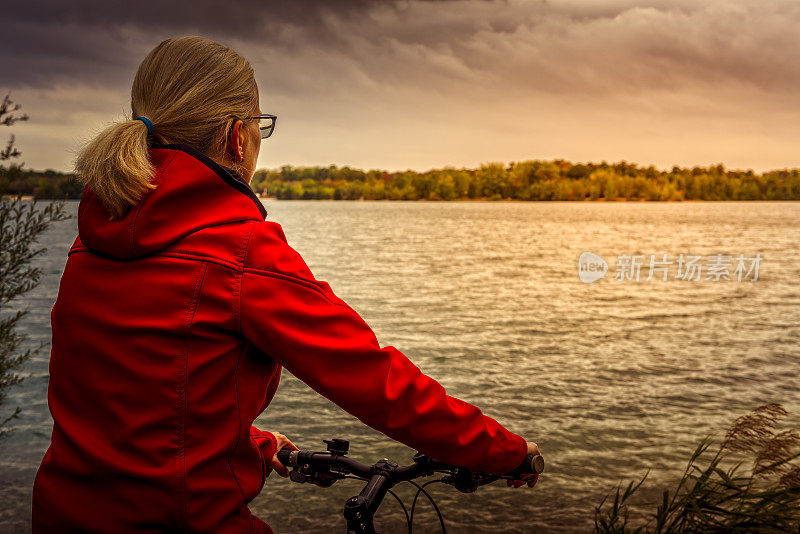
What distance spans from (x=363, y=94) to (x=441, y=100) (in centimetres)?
2228

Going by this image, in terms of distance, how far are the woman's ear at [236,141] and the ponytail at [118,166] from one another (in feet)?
0.75

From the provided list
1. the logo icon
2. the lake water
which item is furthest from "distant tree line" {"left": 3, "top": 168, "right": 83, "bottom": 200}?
the logo icon

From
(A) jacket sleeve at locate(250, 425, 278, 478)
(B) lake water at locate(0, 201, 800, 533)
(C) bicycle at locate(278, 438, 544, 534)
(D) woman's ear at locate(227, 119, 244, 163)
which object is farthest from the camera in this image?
(B) lake water at locate(0, 201, 800, 533)

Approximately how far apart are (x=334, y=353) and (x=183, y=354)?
36 centimetres

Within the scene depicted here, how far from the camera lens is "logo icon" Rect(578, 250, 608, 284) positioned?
45219 mm

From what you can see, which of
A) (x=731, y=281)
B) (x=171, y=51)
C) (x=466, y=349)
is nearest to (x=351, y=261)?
(x=731, y=281)

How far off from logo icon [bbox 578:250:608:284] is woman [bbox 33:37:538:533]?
4194cm

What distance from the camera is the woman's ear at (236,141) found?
6.04ft

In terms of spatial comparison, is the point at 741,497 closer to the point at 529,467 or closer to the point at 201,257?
the point at 529,467

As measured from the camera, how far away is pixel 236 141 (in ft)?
6.08

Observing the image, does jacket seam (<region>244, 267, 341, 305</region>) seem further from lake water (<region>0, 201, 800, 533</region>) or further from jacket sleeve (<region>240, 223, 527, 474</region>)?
lake water (<region>0, 201, 800, 533</region>)

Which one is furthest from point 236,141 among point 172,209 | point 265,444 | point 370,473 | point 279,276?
point 370,473

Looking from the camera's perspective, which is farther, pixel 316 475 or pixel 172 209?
pixel 316 475

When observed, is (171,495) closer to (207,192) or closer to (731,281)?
(207,192)
